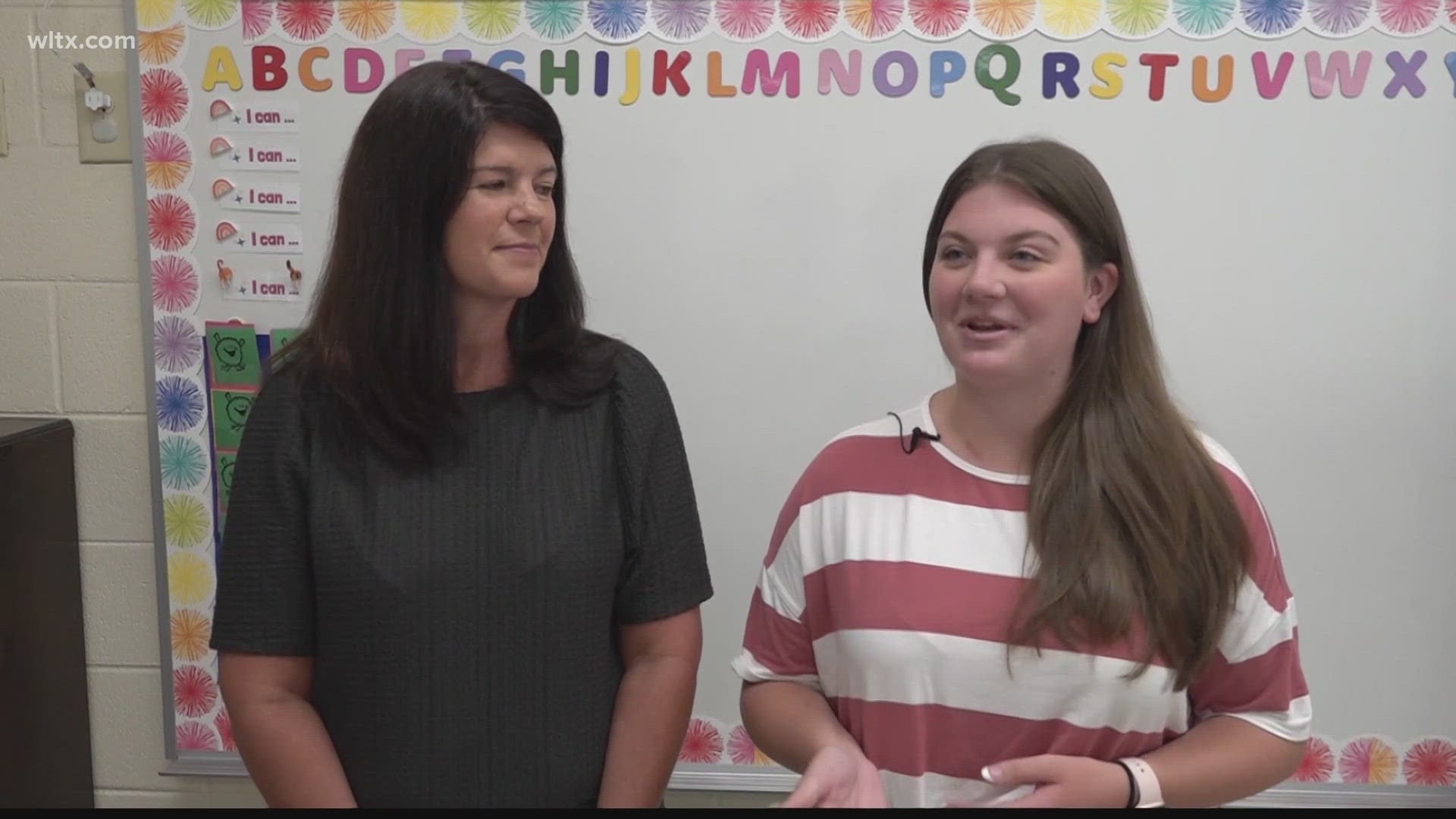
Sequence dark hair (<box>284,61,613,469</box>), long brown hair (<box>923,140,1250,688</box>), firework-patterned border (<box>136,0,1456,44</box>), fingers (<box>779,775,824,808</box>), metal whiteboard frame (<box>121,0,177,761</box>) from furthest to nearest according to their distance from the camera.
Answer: metal whiteboard frame (<box>121,0,177,761</box>) < firework-patterned border (<box>136,0,1456,44</box>) < dark hair (<box>284,61,613,469</box>) < long brown hair (<box>923,140,1250,688</box>) < fingers (<box>779,775,824,808</box>)

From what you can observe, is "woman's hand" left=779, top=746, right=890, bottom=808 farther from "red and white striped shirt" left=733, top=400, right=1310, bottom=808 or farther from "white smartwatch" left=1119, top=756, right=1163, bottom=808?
"white smartwatch" left=1119, top=756, right=1163, bottom=808

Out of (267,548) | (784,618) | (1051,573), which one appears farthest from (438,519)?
(1051,573)

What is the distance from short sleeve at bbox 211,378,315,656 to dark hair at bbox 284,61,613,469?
60mm

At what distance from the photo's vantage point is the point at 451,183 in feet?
4.03

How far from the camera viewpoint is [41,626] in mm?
1885

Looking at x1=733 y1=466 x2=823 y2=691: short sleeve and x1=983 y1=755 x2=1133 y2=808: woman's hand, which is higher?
x1=733 y1=466 x2=823 y2=691: short sleeve

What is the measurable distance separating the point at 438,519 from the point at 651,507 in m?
0.24

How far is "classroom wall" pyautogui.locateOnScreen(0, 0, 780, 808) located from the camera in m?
1.90

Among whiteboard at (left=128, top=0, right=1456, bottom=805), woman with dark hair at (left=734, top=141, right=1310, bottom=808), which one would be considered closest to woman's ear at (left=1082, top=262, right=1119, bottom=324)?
woman with dark hair at (left=734, top=141, right=1310, bottom=808)

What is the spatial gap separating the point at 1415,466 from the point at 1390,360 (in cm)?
17

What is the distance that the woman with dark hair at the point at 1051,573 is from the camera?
43.9 inches

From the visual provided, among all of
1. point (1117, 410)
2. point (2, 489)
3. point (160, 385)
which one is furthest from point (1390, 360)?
point (2, 489)

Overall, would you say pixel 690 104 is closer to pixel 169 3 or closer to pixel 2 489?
pixel 169 3

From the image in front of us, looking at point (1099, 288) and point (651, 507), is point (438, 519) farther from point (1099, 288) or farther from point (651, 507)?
point (1099, 288)
